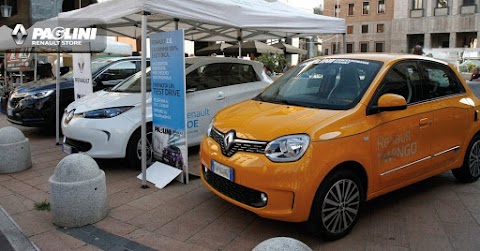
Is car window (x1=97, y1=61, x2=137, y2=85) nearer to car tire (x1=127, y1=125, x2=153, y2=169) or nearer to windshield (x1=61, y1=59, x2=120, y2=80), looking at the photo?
windshield (x1=61, y1=59, x2=120, y2=80)

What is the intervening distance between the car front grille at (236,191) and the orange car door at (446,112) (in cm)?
227

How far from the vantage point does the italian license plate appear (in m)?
3.77

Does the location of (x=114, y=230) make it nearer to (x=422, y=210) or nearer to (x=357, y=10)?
(x=422, y=210)

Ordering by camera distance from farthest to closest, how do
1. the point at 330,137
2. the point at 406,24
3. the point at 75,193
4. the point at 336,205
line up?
the point at 406,24, the point at 75,193, the point at 336,205, the point at 330,137

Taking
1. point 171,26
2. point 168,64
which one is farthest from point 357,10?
point 168,64

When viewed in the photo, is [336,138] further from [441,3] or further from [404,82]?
[441,3]

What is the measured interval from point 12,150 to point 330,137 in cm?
479

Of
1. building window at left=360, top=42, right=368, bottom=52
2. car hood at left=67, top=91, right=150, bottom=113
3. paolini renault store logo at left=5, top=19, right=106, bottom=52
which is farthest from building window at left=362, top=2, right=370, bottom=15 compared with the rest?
car hood at left=67, top=91, right=150, bottom=113

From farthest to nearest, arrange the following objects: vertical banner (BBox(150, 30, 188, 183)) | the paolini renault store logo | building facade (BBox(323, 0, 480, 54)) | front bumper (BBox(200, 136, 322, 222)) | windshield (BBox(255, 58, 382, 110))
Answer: building facade (BBox(323, 0, 480, 54))
the paolini renault store logo
vertical banner (BBox(150, 30, 188, 183))
windshield (BBox(255, 58, 382, 110))
front bumper (BBox(200, 136, 322, 222))

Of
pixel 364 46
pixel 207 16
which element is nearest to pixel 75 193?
pixel 207 16

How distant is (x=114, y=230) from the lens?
4.05 metres

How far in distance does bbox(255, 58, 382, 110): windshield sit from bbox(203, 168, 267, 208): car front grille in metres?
1.10

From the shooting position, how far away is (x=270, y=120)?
384 cm

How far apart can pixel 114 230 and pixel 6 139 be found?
299 cm
